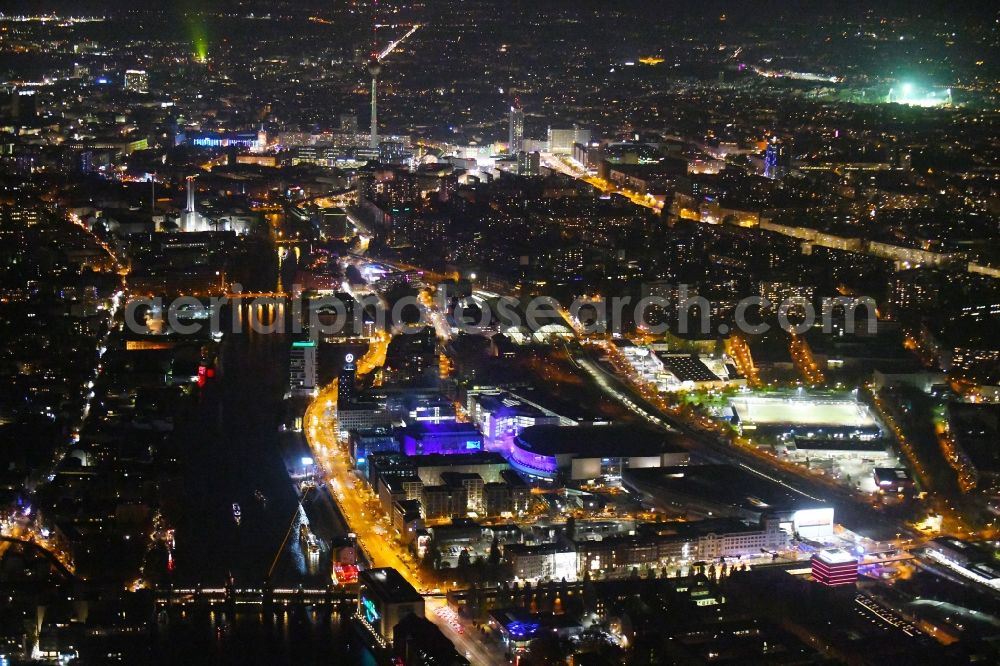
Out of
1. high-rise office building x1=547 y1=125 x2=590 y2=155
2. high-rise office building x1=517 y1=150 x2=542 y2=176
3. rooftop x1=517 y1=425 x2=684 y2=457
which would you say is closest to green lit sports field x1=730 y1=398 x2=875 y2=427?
rooftop x1=517 y1=425 x2=684 y2=457

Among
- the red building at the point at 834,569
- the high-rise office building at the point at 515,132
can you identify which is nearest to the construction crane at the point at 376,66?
the high-rise office building at the point at 515,132

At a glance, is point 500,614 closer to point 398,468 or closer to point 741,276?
point 398,468

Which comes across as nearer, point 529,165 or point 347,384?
point 347,384

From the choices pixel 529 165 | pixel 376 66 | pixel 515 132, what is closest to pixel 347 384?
pixel 529 165

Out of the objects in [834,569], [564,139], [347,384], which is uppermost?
[564,139]

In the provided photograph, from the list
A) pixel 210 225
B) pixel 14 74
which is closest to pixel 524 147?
pixel 210 225

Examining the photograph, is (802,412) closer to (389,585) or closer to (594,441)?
(594,441)

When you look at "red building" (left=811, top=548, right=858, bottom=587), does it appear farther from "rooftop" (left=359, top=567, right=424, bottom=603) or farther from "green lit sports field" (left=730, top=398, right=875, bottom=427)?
"green lit sports field" (left=730, top=398, right=875, bottom=427)
